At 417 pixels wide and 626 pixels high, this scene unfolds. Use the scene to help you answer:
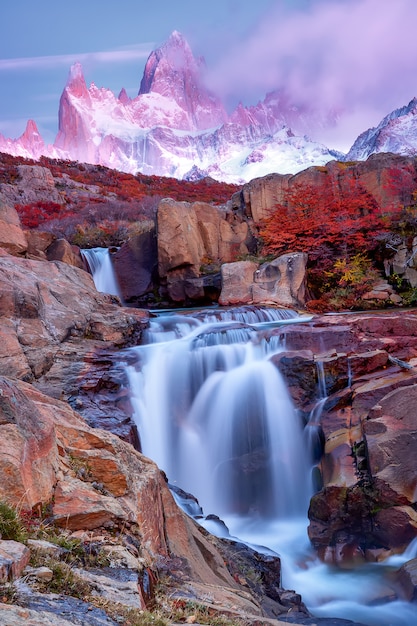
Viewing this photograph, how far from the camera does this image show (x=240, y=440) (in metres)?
10.6

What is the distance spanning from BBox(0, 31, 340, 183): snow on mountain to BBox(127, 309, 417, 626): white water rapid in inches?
3812

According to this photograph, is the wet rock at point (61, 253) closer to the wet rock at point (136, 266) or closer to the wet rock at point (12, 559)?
the wet rock at point (136, 266)

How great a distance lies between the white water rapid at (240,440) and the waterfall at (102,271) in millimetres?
8822

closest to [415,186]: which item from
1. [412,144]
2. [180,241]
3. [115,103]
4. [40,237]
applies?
[180,241]

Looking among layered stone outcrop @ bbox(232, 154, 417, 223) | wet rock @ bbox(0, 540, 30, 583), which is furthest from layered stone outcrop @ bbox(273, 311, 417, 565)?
layered stone outcrop @ bbox(232, 154, 417, 223)

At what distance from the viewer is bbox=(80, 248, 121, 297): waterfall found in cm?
2142

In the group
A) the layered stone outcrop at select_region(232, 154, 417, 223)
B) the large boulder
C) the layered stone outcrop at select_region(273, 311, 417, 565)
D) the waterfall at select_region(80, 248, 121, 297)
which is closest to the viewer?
the layered stone outcrop at select_region(273, 311, 417, 565)

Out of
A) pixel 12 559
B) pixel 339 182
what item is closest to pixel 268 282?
pixel 339 182

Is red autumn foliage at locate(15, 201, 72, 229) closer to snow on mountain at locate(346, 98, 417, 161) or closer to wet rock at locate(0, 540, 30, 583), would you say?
wet rock at locate(0, 540, 30, 583)

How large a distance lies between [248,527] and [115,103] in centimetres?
16634

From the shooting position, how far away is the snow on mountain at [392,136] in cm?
9025

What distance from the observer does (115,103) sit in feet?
513

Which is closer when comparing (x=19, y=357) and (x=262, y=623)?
(x=262, y=623)

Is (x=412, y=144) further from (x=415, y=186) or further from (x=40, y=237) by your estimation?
(x=40, y=237)
